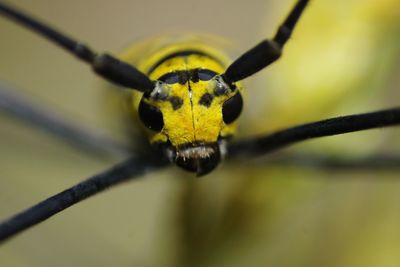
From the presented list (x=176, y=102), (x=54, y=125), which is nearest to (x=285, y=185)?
(x=54, y=125)

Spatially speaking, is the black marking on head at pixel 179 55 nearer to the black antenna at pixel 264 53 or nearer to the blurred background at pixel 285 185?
the black antenna at pixel 264 53

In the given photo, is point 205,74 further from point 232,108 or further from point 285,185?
point 285,185

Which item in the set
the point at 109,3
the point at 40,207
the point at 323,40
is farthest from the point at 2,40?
the point at 40,207

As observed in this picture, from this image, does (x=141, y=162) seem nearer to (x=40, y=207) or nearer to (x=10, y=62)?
(x=40, y=207)

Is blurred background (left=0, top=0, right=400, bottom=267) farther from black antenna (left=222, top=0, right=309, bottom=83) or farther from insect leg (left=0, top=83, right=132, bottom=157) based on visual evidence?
black antenna (left=222, top=0, right=309, bottom=83)

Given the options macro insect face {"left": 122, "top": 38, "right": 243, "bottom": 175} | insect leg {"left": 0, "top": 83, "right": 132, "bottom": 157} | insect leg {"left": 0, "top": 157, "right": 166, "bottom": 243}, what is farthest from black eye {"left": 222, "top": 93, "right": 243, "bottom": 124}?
insect leg {"left": 0, "top": 83, "right": 132, "bottom": 157}

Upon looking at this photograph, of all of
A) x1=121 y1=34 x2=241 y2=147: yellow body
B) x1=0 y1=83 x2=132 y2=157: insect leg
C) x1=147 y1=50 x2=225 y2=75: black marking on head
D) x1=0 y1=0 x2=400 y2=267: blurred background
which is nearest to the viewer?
x1=121 y1=34 x2=241 y2=147: yellow body
